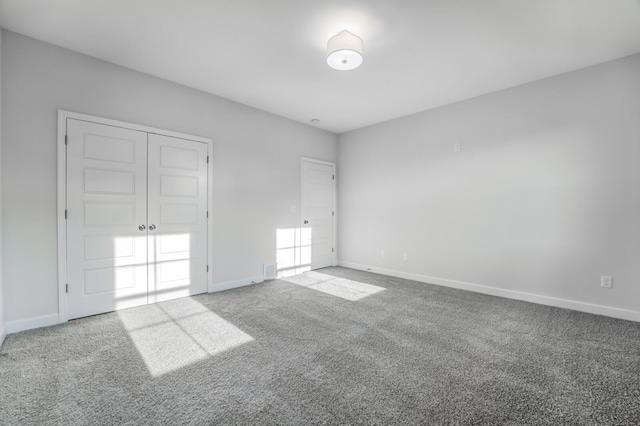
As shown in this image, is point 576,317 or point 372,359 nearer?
point 372,359

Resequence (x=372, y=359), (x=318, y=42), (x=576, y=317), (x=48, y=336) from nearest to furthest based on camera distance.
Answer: (x=372, y=359) → (x=48, y=336) → (x=318, y=42) → (x=576, y=317)

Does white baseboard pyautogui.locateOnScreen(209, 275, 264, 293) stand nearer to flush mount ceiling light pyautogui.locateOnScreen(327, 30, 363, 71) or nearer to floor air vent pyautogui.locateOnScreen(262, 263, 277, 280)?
floor air vent pyautogui.locateOnScreen(262, 263, 277, 280)

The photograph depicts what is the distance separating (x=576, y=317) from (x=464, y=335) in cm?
154

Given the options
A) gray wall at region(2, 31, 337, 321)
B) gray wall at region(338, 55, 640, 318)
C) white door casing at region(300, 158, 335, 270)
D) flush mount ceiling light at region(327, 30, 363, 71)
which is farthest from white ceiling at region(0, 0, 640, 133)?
white door casing at region(300, 158, 335, 270)

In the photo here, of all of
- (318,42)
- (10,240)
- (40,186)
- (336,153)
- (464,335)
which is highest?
(318,42)

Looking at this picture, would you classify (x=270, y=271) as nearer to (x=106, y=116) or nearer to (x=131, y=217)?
(x=131, y=217)

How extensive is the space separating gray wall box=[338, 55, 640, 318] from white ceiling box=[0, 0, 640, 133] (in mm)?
436

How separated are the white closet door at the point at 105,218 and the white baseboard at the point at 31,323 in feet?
0.44

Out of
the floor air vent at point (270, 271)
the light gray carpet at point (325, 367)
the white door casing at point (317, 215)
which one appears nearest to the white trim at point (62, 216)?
the light gray carpet at point (325, 367)

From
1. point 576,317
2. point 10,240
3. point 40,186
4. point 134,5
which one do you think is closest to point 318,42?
point 134,5

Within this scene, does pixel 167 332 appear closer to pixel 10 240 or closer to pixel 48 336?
pixel 48 336

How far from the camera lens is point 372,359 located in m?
2.26

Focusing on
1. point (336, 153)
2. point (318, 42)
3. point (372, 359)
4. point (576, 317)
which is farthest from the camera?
point (336, 153)

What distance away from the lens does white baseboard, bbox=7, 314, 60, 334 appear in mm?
2666
